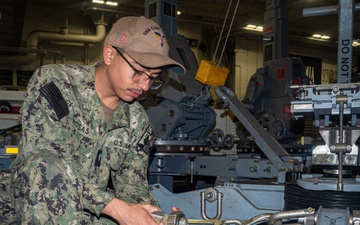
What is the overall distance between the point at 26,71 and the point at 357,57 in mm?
11948

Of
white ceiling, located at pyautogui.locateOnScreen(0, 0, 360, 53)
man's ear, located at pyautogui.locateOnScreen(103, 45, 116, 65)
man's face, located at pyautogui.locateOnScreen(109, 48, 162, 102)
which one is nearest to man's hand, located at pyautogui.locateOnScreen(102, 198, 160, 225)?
man's face, located at pyautogui.locateOnScreen(109, 48, 162, 102)

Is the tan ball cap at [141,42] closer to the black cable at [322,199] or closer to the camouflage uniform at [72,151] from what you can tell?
the camouflage uniform at [72,151]

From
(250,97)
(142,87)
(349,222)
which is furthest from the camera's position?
(250,97)

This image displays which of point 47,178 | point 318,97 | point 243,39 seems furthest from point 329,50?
point 47,178

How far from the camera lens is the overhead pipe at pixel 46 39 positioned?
11008 millimetres

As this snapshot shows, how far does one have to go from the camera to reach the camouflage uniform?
6.02ft

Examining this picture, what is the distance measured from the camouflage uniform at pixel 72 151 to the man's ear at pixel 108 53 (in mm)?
176

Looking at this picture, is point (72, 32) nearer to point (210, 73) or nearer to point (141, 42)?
point (210, 73)

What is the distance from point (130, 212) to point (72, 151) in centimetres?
52

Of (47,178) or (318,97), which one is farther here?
(318,97)

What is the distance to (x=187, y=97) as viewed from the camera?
5477mm

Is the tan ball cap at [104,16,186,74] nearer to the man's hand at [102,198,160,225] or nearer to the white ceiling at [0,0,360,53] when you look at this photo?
the man's hand at [102,198,160,225]

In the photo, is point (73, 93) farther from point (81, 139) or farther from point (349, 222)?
point (349, 222)

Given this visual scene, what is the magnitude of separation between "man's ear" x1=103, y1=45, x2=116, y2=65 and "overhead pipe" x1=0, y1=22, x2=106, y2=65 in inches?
370
